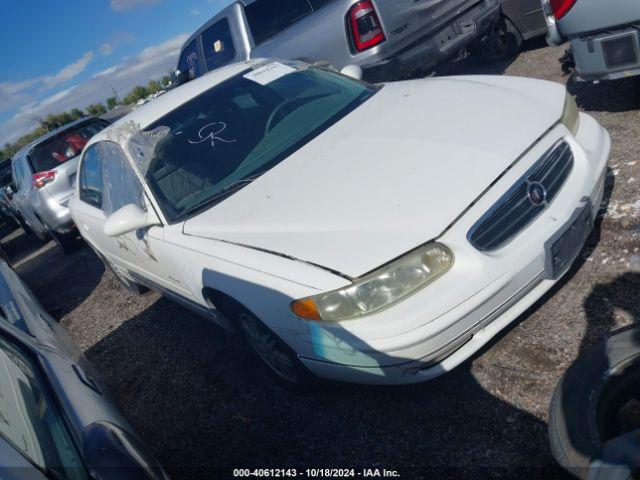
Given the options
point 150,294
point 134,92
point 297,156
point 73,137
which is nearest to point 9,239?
point 73,137

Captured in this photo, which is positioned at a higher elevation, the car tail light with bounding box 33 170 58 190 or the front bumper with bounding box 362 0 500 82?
the car tail light with bounding box 33 170 58 190

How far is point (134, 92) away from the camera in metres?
57.4

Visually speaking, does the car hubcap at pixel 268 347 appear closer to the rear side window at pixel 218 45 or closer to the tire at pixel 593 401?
the tire at pixel 593 401

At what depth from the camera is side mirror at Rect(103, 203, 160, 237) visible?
285 cm

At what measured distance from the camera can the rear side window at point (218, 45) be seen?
6066 millimetres

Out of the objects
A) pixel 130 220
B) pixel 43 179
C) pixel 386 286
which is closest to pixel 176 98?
pixel 130 220

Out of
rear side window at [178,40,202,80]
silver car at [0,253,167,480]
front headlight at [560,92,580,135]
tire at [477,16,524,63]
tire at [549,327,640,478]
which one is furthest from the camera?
rear side window at [178,40,202,80]

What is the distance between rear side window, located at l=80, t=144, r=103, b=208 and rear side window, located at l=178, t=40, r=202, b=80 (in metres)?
2.59

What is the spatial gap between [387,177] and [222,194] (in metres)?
0.96

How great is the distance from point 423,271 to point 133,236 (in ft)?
7.05

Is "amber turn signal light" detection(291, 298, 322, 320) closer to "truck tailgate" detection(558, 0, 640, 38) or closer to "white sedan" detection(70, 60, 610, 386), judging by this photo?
"white sedan" detection(70, 60, 610, 386)

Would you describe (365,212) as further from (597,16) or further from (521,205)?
(597,16)

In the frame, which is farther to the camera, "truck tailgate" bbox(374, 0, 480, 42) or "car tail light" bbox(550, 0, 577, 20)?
"truck tailgate" bbox(374, 0, 480, 42)

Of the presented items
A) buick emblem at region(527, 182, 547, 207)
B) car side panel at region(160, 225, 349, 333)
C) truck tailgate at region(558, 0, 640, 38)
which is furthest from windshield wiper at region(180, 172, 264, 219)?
truck tailgate at region(558, 0, 640, 38)
